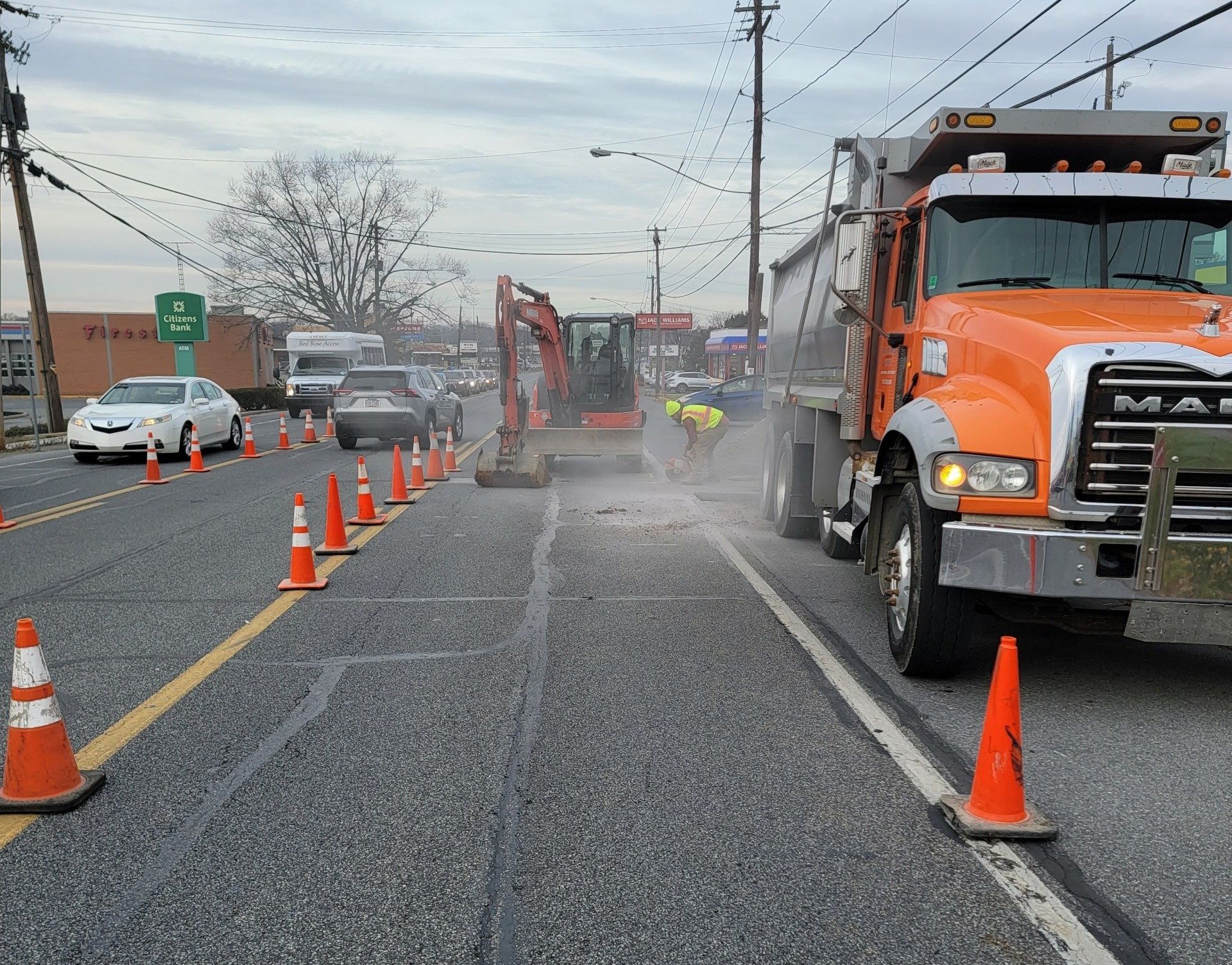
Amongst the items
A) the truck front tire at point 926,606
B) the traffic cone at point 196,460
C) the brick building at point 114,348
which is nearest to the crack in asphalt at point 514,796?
the truck front tire at point 926,606

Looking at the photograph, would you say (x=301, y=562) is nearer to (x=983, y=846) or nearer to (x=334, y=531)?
(x=334, y=531)

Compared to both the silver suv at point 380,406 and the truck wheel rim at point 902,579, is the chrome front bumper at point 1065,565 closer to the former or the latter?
the truck wheel rim at point 902,579

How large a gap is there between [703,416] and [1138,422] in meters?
10.9

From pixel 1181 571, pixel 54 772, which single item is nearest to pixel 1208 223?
pixel 1181 571

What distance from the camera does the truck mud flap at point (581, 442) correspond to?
15.9 m

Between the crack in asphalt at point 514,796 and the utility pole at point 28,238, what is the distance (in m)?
21.7

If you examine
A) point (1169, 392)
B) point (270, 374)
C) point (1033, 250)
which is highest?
point (1033, 250)

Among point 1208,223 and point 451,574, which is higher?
point 1208,223

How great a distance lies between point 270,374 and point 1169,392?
7097 centimetres

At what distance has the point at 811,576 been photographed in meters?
8.45

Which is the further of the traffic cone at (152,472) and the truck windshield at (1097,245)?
the traffic cone at (152,472)

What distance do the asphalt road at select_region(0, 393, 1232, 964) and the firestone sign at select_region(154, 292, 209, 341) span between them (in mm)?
31856

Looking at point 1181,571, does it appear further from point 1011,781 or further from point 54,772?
point 54,772

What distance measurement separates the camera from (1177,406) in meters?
4.64
